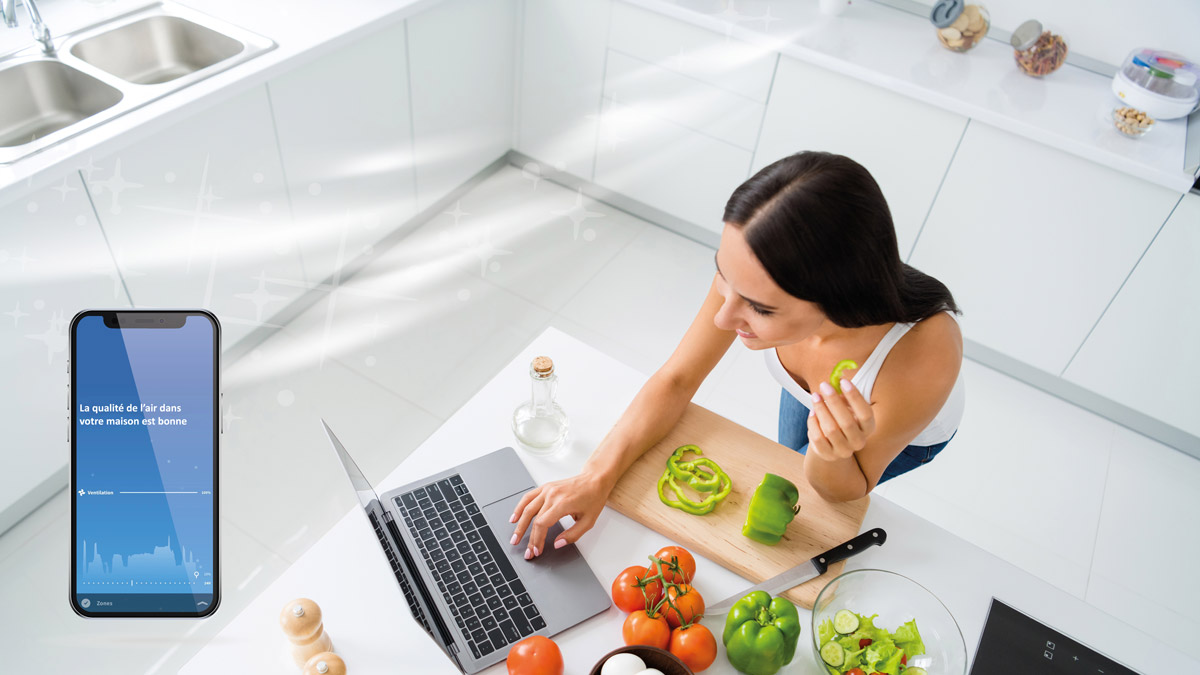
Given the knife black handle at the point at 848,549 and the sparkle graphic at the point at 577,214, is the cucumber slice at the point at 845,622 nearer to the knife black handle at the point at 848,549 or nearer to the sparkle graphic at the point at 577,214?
the knife black handle at the point at 848,549

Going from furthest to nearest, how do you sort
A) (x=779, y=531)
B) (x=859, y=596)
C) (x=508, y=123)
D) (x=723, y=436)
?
(x=508, y=123), (x=723, y=436), (x=779, y=531), (x=859, y=596)

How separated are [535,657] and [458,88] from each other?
226 cm

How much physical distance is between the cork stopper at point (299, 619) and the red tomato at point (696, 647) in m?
0.44

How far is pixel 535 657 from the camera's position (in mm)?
915

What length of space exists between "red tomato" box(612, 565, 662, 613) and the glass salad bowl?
20 cm

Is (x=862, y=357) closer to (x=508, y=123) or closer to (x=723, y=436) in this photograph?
(x=723, y=436)

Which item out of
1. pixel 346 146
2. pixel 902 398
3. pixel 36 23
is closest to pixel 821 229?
pixel 902 398

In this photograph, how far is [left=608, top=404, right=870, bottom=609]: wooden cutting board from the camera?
3.59 ft

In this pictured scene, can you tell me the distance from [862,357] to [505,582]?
0.68 m

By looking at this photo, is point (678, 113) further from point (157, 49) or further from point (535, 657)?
point (535, 657)

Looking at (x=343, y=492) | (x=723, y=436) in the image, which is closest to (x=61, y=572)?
(x=343, y=492)

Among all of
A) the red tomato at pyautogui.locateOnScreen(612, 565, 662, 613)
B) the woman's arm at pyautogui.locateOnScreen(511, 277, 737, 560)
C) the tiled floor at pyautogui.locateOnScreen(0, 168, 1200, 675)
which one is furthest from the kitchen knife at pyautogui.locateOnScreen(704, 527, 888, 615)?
the tiled floor at pyautogui.locateOnScreen(0, 168, 1200, 675)

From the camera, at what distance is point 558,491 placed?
43.3 inches

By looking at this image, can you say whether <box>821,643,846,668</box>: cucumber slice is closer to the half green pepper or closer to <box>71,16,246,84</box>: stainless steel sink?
the half green pepper
